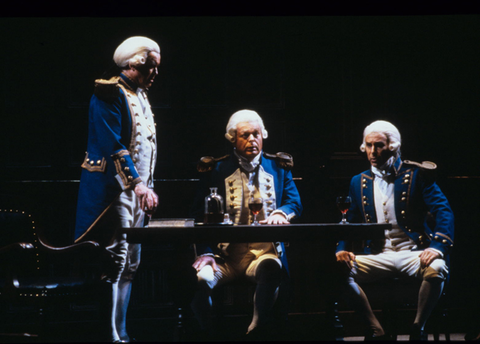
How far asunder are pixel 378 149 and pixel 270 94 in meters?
0.93

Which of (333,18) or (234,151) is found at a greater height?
(333,18)

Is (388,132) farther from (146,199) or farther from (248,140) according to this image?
(146,199)

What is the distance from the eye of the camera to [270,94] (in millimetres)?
3918

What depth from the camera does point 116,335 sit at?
310 cm

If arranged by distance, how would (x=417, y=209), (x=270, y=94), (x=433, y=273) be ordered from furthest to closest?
(x=270, y=94), (x=417, y=209), (x=433, y=273)

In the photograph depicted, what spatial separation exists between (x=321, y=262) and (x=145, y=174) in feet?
4.21

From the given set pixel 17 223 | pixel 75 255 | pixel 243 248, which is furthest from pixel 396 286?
pixel 17 223

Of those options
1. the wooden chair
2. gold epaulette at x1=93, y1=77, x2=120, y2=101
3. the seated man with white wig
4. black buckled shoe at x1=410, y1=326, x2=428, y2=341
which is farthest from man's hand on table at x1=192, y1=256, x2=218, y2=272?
black buckled shoe at x1=410, y1=326, x2=428, y2=341

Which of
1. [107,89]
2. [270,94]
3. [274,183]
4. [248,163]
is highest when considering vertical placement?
[270,94]

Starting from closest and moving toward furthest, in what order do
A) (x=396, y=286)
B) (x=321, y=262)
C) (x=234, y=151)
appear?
(x=321, y=262), (x=396, y=286), (x=234, y=151)

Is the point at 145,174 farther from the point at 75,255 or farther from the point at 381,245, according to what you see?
the point at 381,245

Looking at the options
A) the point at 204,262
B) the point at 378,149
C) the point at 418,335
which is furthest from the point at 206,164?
the point at 418,335

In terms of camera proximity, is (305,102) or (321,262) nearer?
(321,262)

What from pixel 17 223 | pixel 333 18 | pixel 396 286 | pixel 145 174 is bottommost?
pixel 396 286
